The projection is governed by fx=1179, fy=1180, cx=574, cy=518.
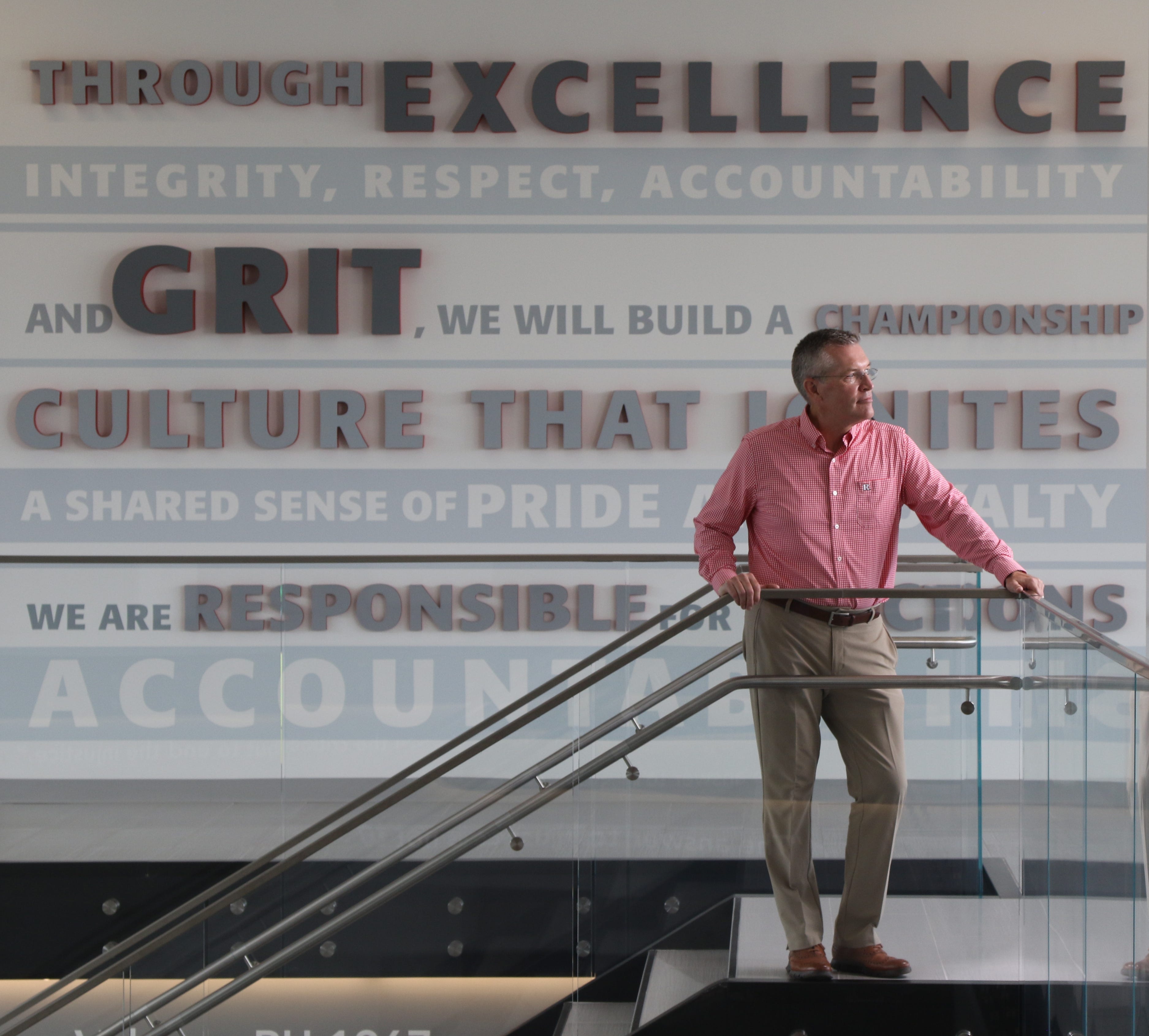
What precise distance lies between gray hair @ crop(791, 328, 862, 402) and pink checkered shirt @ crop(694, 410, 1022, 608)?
11cm

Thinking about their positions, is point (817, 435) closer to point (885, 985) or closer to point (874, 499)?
point (874, 499)

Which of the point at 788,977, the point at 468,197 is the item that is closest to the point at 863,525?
the point at 788,977

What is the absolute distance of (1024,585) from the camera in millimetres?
2727

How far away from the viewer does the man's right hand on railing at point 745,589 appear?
2.71 m

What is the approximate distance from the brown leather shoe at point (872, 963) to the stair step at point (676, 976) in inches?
11.9

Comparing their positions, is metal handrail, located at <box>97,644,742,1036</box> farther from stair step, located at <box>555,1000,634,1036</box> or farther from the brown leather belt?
stair step, located at <box>555,1000,634,1036</box>

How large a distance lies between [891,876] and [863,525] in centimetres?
90

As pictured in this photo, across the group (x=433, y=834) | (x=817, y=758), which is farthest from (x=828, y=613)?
(x=433, y=834)

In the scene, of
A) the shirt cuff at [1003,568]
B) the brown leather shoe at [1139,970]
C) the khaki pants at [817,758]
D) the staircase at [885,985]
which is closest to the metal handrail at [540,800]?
the khaki pants at [817,758]

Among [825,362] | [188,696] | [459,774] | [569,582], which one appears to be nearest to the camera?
[825,362]

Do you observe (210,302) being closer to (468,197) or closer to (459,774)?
(468,197)

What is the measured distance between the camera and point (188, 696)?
4023mm

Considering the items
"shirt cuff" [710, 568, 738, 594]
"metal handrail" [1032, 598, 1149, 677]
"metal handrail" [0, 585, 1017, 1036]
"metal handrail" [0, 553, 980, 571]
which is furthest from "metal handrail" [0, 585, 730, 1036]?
"metal handrail" [1032, 598, 1149, 677]

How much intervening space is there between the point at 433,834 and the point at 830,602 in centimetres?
148
